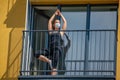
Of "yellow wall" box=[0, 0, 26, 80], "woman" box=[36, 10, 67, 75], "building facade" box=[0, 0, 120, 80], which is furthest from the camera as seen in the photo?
"yellow wall" box=[0, 0, 26, 80]

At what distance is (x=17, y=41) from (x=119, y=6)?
3.00 metres

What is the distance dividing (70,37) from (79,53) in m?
0.52

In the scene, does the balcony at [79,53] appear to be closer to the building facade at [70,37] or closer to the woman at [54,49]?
the building facade at [70,37]

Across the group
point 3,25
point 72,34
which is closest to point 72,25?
point 72,34

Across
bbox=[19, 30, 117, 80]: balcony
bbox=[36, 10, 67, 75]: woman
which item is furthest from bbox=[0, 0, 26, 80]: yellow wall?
bbox=[36, 10, 67, 75]: woman

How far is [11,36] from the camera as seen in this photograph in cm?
2062

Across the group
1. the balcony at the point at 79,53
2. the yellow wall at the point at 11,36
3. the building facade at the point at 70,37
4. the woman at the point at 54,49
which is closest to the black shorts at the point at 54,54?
the woman at the point at 54,49

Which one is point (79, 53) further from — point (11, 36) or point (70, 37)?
point (11, 36)

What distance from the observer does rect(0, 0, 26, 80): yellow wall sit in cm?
2041

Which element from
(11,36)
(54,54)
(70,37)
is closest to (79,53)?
(70,37)

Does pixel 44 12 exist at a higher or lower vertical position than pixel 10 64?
higher

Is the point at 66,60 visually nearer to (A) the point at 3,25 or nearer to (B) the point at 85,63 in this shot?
(B) the point at 85,63

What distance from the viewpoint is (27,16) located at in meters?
20.9

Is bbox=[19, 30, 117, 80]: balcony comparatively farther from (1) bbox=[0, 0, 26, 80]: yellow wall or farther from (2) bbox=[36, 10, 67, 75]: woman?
(1) bbox=[0, 0, 26, 80]: yellow wall
